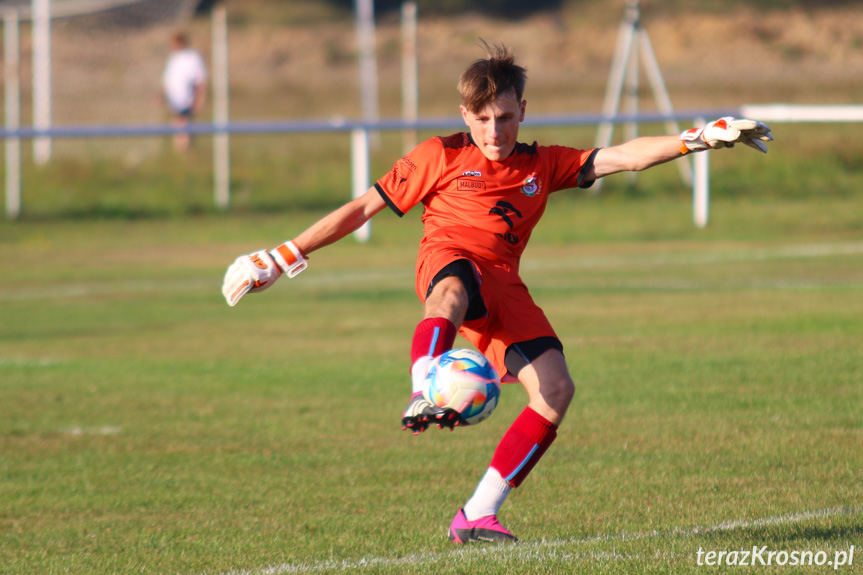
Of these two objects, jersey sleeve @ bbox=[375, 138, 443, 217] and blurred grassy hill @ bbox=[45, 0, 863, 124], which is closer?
jersey sleeve @ bbox=[375, 138, 443, 217]

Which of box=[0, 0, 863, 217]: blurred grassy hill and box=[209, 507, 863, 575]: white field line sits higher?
box=[0, 0, 863, 217]: blurred grassy hill

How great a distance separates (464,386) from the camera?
4188 mm

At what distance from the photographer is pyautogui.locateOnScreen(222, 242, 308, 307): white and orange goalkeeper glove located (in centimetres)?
501

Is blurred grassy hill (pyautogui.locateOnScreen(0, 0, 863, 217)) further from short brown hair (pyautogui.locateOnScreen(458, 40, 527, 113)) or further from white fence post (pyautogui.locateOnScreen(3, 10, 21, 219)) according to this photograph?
short brown hair (pyautogui.locateOnScreen(458, 40, 527, 113))

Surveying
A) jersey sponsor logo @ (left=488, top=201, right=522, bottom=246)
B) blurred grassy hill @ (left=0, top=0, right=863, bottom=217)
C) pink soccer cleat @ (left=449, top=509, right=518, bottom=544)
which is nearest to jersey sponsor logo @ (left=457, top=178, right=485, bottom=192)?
jersey sponsor logo @ (left=488, top=201, right=522, bottom=246)

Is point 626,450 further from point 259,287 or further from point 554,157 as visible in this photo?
point 259,287

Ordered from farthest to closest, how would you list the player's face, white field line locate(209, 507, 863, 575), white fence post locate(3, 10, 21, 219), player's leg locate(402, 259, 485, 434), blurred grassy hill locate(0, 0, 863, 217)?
blurred grassy hill locate(0, 0, 863, 217)
white fence post locate(3, 10, 21, 219)
the player's face
white field line locate(209, 507, 863, 575)
player's leg locate(402, 259, 485, 434)

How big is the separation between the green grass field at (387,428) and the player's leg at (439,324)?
1.90 feet

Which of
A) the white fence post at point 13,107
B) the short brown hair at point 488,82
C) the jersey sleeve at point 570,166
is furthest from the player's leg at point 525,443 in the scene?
the white fence post at point 13,107

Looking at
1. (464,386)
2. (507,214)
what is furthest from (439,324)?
(507,214)

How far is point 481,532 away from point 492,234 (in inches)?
46.7

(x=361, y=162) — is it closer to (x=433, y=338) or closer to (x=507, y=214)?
(x=507, y=214)

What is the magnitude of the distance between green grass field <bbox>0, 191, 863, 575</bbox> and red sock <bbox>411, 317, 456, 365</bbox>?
2.38ft

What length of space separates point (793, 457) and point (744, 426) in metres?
0.75
